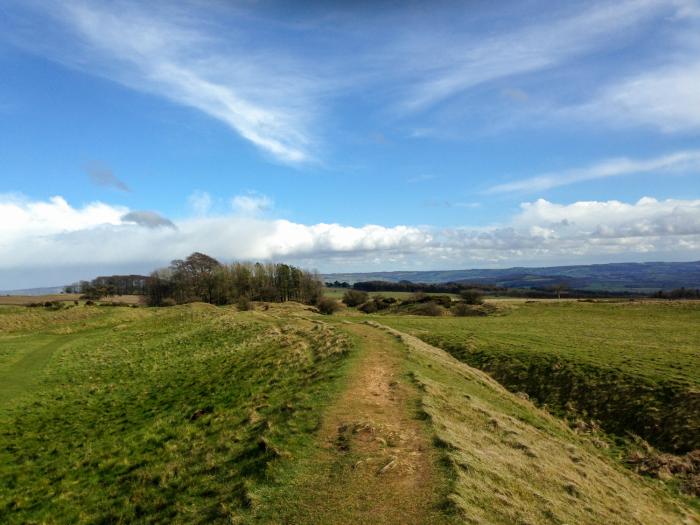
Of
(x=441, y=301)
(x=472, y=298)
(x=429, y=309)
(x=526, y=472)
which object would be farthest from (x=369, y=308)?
(x=526, y=472)

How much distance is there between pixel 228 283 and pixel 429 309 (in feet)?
186

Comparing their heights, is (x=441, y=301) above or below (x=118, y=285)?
below

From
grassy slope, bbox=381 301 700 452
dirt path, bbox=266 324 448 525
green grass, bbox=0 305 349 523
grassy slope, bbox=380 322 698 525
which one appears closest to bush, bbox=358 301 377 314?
grassy slope, bbox=381 301 700 452

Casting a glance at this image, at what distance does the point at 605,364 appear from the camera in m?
28.0

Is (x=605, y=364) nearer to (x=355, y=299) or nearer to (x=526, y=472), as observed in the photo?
(x=526, y=472)

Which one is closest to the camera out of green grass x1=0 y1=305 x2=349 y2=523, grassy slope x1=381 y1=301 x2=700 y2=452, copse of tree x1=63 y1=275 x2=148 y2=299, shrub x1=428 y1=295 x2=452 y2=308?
green grass x1=0 y1=305 x2=349 y2=523

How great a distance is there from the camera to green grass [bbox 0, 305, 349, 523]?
12.0 meters

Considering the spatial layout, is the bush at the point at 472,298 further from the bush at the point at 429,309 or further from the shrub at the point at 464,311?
the bush at the point at 429,309

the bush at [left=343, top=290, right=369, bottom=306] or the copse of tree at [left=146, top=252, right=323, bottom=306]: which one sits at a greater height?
the copse of tree at [left=146, top=252, right=323, bottom=306]

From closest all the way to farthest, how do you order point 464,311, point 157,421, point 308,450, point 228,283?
point 308,450
point 157,421
point 464,311
point 228,283

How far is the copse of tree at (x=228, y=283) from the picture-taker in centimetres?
10911

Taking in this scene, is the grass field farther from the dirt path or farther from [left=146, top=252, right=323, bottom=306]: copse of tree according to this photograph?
the dirt path

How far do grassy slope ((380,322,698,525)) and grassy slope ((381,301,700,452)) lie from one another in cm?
442

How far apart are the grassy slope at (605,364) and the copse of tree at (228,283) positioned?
68529 mm
